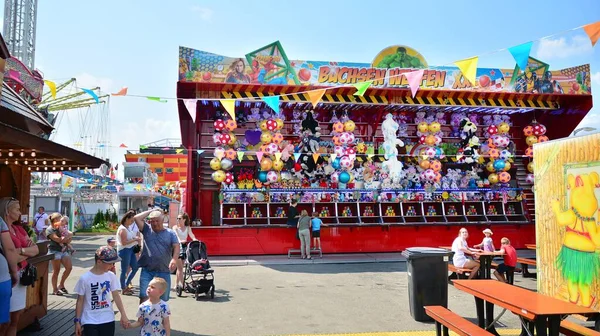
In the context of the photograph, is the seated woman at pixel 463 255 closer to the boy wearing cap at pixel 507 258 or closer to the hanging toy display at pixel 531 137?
the boy wearing cap at pixel 507 258

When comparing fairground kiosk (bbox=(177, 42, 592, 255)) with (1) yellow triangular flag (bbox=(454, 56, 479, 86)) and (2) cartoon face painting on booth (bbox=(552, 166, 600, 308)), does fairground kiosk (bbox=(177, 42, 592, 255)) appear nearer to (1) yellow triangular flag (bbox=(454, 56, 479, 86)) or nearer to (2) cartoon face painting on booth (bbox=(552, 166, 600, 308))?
(1) yellow triangular flag (bbox=(454, 56, 479, 86))

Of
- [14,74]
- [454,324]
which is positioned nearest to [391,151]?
[454,324]

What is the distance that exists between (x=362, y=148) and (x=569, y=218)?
9.53m

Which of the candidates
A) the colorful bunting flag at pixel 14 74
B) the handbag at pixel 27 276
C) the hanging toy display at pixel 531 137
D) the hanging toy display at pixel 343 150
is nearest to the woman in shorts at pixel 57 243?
the handbag at pixel 27 276

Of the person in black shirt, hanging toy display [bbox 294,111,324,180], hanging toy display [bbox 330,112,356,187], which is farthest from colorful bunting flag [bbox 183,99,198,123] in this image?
hanging toy display [bbox 330,112,356,187]

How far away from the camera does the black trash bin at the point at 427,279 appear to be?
22.9 ft

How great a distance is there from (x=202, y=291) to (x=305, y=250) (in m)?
6.02

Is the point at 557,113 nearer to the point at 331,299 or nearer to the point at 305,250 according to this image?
the point at 305,250

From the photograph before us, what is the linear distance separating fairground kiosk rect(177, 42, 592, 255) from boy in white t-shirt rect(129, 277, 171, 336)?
956 cm

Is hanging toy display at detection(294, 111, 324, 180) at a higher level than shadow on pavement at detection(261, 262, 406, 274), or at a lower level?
higher

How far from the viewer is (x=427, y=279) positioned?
705cm

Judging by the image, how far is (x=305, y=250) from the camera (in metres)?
14.0

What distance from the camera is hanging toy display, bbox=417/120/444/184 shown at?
1557cm

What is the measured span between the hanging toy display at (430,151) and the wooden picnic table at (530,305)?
9.73 metres
